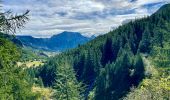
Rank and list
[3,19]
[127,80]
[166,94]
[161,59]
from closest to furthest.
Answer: [3,19] < [166,94] < [161,59] < [127,80]

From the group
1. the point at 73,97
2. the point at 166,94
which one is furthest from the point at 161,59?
the point at 166,94

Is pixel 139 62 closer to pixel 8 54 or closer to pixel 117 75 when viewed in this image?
pixel 117 75

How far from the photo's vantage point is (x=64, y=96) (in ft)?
274

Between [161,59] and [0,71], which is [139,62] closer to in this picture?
[161,59]

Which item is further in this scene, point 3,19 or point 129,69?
point 129,69

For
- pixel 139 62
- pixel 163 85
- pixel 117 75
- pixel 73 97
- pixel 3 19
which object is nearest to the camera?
pixel 3 19

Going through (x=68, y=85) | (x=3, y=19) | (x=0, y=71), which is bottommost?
(x=68, y=85)

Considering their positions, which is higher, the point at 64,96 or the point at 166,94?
the point at 166,94

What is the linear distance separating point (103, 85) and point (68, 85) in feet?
141

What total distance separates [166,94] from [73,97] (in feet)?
134

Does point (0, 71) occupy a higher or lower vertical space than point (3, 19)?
lower

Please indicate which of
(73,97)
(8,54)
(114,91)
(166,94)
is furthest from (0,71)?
(114,91)

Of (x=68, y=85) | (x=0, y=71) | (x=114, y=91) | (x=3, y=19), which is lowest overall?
(x=114, y=91)

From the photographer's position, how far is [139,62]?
106 metres
